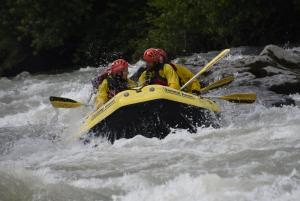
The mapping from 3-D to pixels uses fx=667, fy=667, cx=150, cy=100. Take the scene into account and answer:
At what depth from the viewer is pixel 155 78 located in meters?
8.60

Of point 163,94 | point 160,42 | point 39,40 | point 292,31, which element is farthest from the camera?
point 39,40

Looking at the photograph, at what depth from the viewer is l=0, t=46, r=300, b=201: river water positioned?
17.2ft

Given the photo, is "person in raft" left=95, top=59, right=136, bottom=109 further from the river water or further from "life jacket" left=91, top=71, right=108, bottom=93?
the river water

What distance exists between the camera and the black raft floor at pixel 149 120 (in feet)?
24.8

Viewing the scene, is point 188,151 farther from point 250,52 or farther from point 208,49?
point 208,49

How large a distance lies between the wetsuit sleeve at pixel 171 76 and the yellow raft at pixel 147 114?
19.3 inches

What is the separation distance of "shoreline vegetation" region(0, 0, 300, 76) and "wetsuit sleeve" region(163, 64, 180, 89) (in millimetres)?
8833

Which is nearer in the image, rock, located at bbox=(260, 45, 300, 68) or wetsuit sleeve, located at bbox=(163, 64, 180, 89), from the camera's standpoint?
wetsuit sleeve, located at bbox=(163, 64, 180, 89)

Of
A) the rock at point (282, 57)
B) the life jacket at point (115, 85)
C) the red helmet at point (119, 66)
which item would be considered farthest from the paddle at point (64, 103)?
the rock at point (282, 57)

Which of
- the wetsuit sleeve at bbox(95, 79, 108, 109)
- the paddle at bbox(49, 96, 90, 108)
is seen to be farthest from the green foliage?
the wetsuit sleeve at bbox(95, 79, 108, 109)

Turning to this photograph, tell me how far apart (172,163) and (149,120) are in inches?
55.3

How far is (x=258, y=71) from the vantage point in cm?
1158

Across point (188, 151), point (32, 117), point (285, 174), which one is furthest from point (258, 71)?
point (285, 174)

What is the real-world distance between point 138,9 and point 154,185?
18038mm
